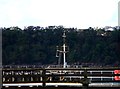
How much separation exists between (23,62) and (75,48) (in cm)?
1343

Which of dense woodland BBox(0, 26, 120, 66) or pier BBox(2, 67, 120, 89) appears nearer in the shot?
pier BBox(2, 67, 120, 89)

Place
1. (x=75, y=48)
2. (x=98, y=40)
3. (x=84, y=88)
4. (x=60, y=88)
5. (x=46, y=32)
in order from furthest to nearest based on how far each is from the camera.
Result: 1. (x=46, y=32)
2. (x=98, y=40)
3. (x=75, y=48)
4. (x=60, y=88)
5. (x=84, y=88)

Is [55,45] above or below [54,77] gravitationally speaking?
below

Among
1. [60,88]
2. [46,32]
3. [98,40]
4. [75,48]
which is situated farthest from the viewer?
[46,32]

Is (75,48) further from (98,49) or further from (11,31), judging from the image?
(11,31)

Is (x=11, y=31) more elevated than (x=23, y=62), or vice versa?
(x=11, y=31)

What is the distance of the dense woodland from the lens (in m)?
92.8

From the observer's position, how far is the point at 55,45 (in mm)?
95562

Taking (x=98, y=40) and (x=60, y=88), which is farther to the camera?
(x=98, y=40)

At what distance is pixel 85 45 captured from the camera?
9938 cm

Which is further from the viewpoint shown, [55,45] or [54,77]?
[55,45]

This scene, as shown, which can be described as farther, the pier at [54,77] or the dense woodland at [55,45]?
the dense woodland at [55,45]

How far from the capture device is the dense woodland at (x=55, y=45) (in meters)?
92.8

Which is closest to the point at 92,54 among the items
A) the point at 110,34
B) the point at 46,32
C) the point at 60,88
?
the point at 110,34
